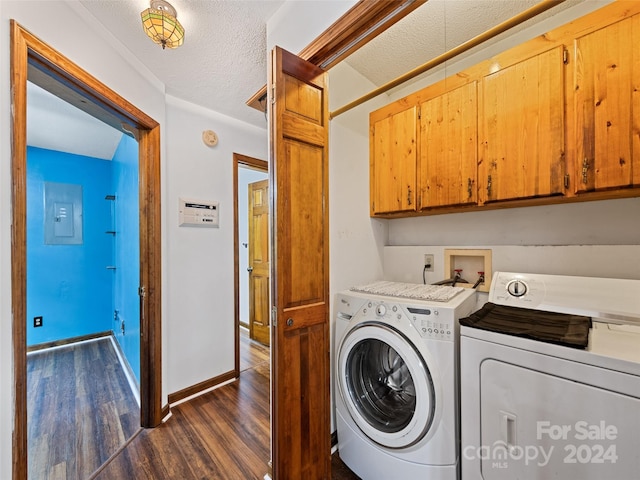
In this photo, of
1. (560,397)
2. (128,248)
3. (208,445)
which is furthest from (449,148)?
(128,248)

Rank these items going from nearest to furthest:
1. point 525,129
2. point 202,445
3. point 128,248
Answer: point 525,129 → point 202,445 → point 128,248

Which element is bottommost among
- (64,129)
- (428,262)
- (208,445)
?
(208,445)

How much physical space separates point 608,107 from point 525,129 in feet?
0.90

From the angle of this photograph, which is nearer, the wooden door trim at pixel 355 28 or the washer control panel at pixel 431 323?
the wooden door trim at pixel 355 28

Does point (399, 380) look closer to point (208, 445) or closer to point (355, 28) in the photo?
point (208, 445)

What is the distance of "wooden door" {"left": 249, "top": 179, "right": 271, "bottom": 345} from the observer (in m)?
3.25

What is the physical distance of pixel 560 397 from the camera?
863 mm

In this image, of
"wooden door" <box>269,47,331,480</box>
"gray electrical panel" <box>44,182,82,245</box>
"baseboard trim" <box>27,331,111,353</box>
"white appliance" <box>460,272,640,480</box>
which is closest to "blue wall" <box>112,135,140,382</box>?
"baseboard trim" <box>27,331,111,353</box>

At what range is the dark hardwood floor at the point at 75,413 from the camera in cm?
153

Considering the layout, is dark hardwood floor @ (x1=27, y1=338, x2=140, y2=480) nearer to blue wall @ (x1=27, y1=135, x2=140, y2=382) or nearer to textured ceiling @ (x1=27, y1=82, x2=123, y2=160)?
blue wall @ (x1=27, y1=135, x2=140, y2=382)

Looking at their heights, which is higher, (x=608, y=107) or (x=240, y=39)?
(x=240, y=39)

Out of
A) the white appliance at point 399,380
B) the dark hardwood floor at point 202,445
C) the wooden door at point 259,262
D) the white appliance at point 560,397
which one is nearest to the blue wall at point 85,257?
the dark hardwood floor at point 202,445

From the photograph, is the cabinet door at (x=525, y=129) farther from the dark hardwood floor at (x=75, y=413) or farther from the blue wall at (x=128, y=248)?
the dark hardwood floor at (x=75, y=413)

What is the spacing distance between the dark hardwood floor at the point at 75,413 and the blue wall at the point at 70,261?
1.52 ft
